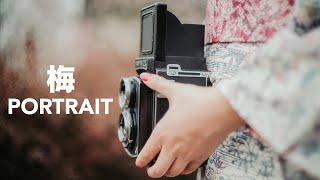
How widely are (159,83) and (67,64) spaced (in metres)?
2.33

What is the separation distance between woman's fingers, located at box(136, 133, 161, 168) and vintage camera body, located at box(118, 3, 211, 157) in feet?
0.30

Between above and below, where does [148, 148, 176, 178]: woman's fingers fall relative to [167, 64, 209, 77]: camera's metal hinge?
below

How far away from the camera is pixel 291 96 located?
446mm

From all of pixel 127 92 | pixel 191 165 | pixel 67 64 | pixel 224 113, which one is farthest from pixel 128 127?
pixel 67 64

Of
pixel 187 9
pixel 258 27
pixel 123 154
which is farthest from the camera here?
pixel 123 154

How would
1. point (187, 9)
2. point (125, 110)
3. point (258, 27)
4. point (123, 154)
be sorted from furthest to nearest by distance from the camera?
point (123, 154) < point (187, 9) < point (125, 110) < point (258, 27)

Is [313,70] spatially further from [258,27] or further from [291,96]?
[258,27]

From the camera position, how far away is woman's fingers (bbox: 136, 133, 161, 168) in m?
0.59

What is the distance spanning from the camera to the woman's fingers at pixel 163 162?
58 cm

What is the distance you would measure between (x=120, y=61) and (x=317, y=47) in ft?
8.56

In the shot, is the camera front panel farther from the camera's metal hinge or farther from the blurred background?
the blurred background

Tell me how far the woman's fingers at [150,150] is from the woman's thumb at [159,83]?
0.20 feet

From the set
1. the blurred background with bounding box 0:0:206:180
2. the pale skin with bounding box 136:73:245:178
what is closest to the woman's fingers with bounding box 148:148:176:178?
the pale skin with bounding box 136:73:245:178

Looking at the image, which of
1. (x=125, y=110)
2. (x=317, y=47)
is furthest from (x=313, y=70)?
(x=125, y=110)
